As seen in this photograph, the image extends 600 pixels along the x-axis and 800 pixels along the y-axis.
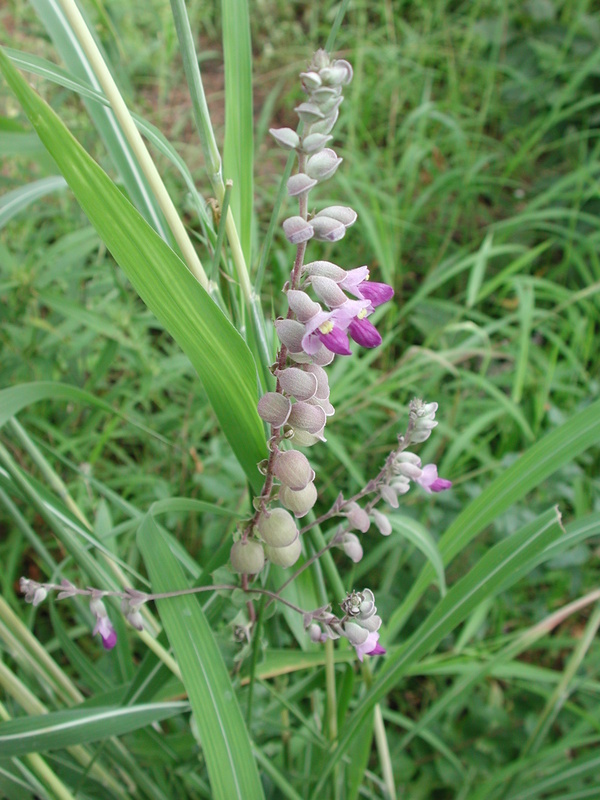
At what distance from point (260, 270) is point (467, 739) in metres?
1.14

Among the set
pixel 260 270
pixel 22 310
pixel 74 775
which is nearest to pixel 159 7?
pixel 22 310

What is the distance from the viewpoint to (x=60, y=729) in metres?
0.73

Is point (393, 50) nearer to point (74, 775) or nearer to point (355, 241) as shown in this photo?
point (355, 241)

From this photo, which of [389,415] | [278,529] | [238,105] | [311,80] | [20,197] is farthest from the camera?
[389,415]

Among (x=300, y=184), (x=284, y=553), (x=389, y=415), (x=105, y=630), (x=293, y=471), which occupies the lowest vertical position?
(x=389, y=415)

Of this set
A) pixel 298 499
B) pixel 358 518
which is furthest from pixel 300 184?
pixel 358 518

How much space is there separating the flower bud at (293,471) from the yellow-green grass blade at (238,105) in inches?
11.5

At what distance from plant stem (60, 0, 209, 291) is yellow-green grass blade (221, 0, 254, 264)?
0.30ft

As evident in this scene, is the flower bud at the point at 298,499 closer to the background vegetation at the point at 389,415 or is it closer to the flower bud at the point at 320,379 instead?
the flower bud at the point at 320,379

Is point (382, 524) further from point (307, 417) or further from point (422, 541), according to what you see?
point (307, 417)

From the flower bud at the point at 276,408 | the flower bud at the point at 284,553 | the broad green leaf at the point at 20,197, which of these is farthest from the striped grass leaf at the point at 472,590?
the broad green leaf at the point at 20,197

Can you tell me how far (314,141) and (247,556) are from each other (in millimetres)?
374

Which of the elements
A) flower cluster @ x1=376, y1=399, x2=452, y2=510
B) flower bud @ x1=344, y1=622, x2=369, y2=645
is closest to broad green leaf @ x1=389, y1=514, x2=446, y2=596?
flower cluster @ x1=376, y1=399, x2=452, y2=510

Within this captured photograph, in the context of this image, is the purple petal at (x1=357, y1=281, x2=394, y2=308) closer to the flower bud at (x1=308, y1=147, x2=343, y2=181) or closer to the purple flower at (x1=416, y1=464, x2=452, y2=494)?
the flower bud at (x1=308, y1=147, x2=343, y2=181)
